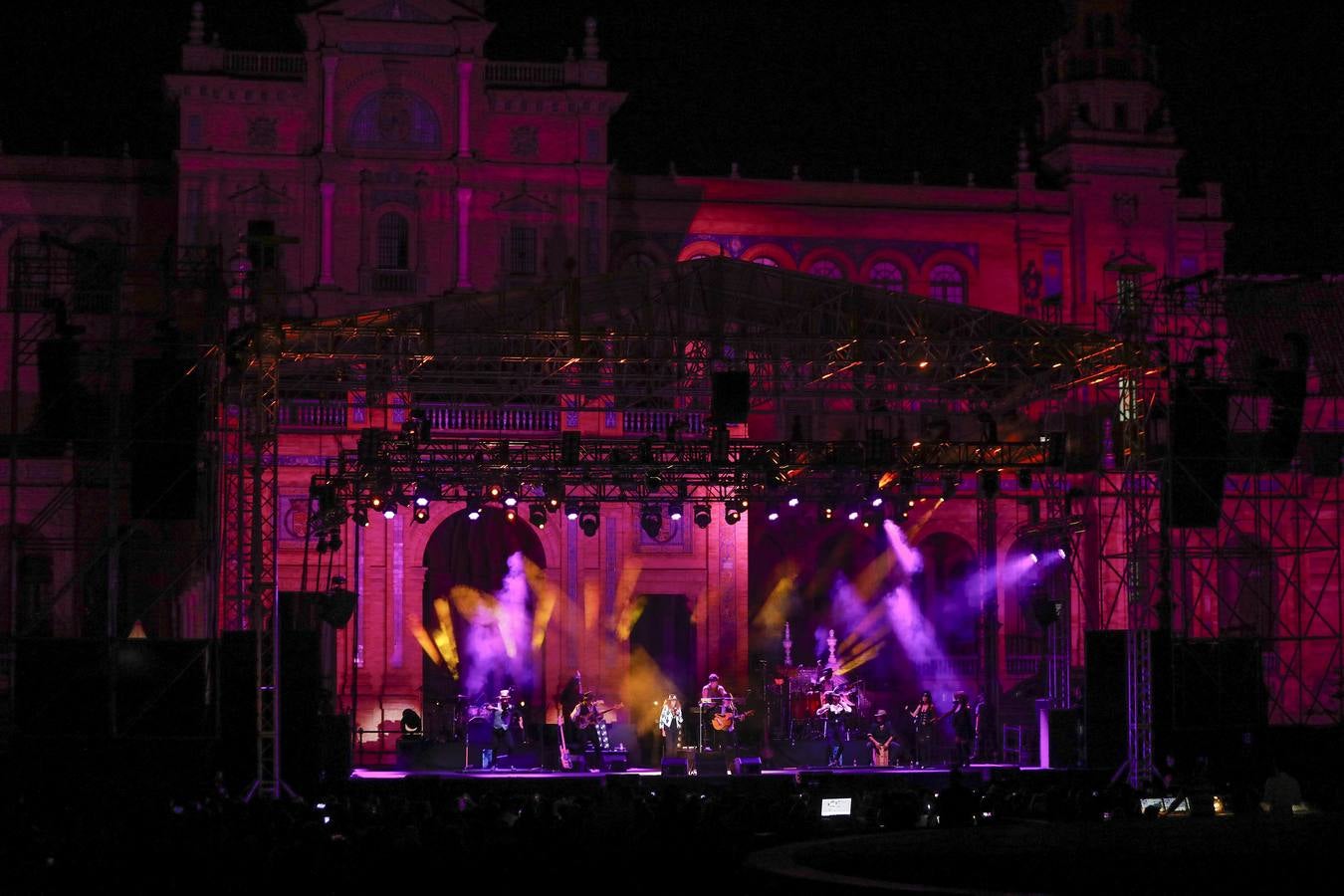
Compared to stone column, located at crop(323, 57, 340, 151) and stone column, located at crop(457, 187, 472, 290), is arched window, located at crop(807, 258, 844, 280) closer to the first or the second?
stone column, located at crop(457, 187, 472, 290)

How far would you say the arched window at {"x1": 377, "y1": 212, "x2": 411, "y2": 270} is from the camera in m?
38.6

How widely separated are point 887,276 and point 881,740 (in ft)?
40.2

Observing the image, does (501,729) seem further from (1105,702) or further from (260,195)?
(260,195)

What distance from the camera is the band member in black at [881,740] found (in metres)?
32.8

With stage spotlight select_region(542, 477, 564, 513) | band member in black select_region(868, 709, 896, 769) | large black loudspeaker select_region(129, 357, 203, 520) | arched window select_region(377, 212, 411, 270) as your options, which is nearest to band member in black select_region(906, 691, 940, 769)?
band member in black select_region(868, 709, 896, 769)

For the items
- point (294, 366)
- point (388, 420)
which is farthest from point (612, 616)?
point (294, 366)

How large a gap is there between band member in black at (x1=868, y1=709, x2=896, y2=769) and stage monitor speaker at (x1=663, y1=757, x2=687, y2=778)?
10.9 feet

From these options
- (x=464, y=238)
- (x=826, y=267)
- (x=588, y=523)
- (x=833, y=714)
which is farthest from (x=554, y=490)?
(x=826, y=267)

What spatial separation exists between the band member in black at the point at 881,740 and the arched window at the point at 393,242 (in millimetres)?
13036

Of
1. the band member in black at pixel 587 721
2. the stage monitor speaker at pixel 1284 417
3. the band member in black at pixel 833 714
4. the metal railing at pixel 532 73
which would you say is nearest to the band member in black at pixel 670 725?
the band member in black at pixel 587 721

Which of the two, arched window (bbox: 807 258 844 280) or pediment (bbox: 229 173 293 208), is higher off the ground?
pediment (bbox: 229 173 293 208)

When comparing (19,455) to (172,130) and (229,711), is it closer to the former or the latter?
(172,130)

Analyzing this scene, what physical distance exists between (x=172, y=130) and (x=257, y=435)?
57.4 feet

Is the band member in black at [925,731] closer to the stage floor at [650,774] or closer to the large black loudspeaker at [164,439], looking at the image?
the stage floor at [650,774]
